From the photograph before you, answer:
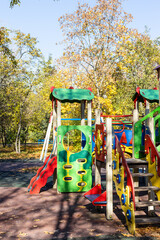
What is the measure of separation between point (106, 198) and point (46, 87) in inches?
956

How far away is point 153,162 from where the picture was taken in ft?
15.5

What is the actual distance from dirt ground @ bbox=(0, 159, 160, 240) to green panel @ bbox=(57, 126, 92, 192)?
0.25m

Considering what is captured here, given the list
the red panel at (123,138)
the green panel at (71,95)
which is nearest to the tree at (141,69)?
the red panel at (123,138)

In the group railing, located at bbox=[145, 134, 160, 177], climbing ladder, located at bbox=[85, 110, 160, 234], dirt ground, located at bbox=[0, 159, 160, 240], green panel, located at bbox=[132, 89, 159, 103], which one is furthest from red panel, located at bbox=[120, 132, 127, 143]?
railing, located at bbox=[145, 134, 160, 177]

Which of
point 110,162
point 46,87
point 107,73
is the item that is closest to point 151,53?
point 107,73

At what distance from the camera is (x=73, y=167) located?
24.0 feet

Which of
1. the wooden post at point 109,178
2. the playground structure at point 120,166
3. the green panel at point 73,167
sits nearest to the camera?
the playground structure at point 120,166

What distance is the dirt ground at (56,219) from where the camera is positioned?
13.5 feet

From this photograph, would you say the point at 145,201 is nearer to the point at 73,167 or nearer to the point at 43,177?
the point at 73,167

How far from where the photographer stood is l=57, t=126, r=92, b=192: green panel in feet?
23.8

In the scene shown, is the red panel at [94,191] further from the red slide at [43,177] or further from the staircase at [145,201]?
the red slide at [43,177]

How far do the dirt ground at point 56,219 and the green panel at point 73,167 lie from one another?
0.25 m

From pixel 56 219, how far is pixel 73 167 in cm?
243

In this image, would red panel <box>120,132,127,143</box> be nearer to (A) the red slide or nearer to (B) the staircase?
(A) the red slide
